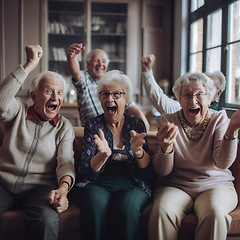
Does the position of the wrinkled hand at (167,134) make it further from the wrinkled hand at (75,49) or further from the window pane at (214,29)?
the window pane at (214,29)

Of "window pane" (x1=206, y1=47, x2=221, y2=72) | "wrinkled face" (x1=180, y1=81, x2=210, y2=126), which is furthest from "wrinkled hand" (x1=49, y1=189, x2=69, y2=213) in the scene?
"window pane" (x1=206, y1=47, x2=221, y2=72)

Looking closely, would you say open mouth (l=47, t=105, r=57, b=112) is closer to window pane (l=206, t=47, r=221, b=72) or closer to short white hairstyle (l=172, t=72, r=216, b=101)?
short white hairstyle (l=172, t=72, r=216, b=101)

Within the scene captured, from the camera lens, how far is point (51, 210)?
1639 mm

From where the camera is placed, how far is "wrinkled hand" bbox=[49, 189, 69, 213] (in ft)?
5.25

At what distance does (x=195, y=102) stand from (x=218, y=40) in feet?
6.73

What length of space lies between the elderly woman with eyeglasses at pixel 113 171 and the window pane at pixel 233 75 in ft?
5.42

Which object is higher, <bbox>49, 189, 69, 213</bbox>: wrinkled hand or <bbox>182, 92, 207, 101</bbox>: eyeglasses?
<bbox>182, 92, 207, 101</bbox>: eyeglasses

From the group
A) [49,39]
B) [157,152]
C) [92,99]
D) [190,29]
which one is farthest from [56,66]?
[157,152]

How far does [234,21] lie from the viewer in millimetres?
3266

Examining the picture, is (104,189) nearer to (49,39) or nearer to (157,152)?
(157,152)

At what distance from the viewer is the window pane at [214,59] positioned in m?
3.56

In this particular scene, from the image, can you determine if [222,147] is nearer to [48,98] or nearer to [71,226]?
[71,226]

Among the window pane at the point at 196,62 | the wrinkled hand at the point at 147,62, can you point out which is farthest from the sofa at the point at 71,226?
the window pane at the point at 196,62

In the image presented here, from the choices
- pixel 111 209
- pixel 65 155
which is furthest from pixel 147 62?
pixel 111 209
